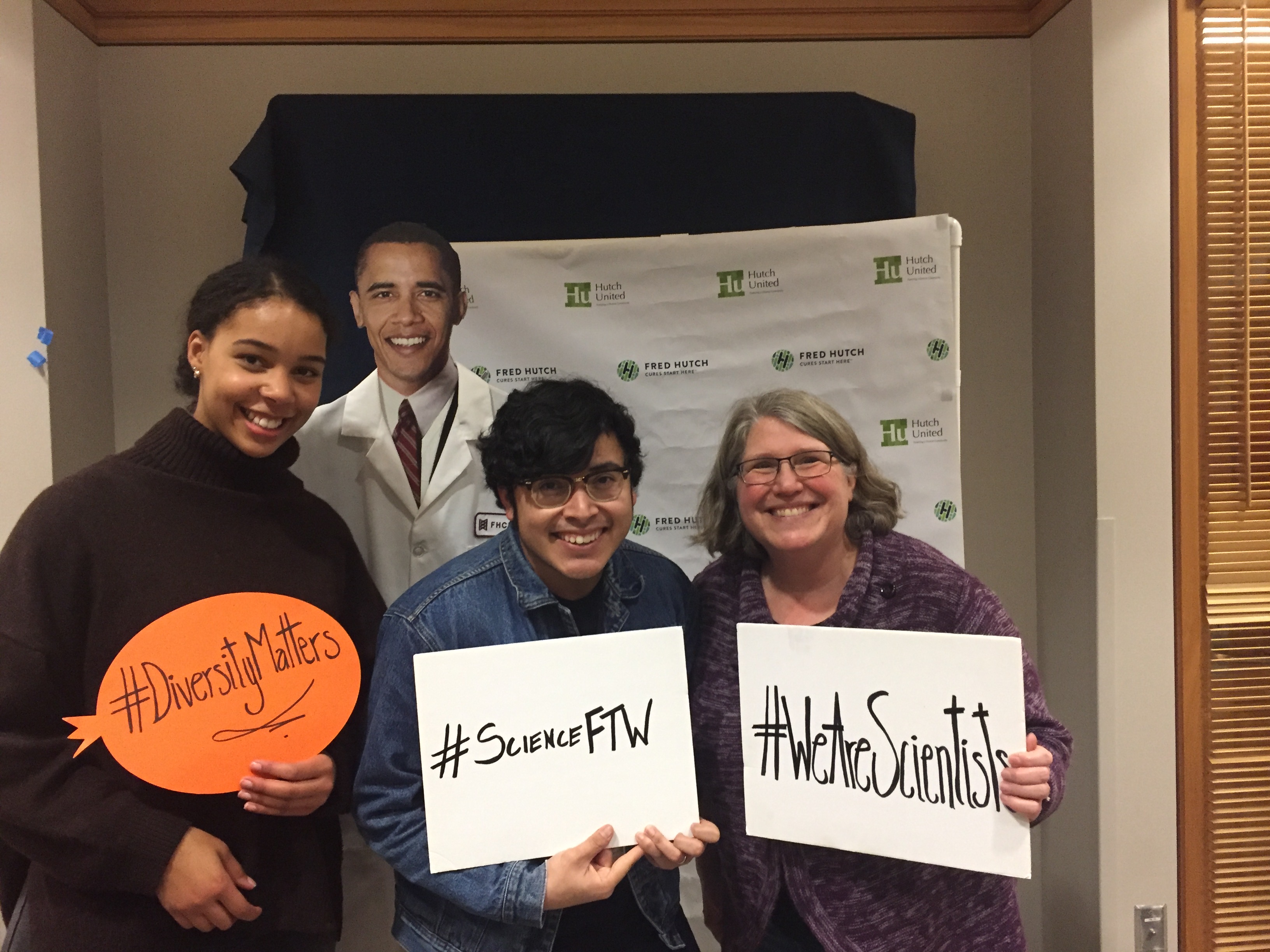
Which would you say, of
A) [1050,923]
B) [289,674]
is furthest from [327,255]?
[1050,923]

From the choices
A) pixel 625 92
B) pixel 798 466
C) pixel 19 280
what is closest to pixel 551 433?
pixel 798 466

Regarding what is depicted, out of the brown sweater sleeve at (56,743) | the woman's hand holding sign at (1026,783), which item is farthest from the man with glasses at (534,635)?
the woman's hand holding sign at (1026,783)

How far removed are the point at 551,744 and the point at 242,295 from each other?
0.87m

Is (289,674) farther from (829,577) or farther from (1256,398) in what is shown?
(1256,398)

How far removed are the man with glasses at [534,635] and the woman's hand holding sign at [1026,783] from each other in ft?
1.46

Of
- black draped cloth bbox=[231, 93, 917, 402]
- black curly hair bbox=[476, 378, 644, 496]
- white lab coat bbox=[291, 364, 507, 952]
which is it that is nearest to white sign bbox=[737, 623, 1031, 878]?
black curly hair bbox=[476, 378, 644, 496]

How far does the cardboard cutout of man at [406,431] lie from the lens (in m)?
1.80

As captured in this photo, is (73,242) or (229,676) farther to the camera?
(73,242)

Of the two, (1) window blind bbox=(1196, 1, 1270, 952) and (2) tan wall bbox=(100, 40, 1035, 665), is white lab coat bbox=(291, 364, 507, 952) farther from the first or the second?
(1) window blind bbox=(1196, 1, 1270, 952)

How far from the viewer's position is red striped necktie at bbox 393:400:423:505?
182 cm

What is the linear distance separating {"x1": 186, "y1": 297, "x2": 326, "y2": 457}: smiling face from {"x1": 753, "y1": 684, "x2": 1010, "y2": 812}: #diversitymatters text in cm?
91

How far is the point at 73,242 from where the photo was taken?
1.80 metres

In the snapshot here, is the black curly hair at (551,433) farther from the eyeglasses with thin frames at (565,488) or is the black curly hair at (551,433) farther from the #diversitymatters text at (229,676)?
the #diversitymatters text at (229,676)

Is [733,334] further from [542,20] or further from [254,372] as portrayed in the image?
[254,372]
